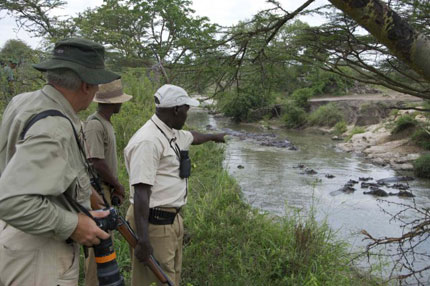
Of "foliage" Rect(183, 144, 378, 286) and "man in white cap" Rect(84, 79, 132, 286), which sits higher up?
"man in white cap" Rect(84, 79, 132, 286)

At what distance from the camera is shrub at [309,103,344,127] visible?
86.1ft

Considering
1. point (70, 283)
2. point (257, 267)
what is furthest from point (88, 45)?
point (257, 267)

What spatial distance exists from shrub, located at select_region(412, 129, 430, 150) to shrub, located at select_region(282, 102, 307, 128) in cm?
1126

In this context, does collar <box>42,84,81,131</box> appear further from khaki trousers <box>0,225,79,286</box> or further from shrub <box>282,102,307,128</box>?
shrub <box>282,102,307,128</box>

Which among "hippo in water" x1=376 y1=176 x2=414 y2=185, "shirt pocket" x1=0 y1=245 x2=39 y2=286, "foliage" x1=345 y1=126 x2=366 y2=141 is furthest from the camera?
"foliage" x1=345 y1=126 x2=366 y2=141

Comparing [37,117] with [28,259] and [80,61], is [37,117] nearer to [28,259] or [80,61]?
[80,61]

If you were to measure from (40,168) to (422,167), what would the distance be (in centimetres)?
1494

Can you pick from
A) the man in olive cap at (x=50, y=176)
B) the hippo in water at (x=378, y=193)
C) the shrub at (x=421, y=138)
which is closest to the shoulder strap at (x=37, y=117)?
the man in olive cap at (x=50, y=176)

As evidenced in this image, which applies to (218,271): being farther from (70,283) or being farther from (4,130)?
(4,130)

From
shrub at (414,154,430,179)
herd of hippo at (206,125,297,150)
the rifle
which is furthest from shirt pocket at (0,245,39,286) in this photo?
herd of hippo at (206,125,297,150)

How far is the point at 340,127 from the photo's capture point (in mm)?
24891

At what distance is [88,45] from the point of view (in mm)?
1698

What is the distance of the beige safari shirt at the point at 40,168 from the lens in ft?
4.57

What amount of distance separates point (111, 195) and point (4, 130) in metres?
1.94
